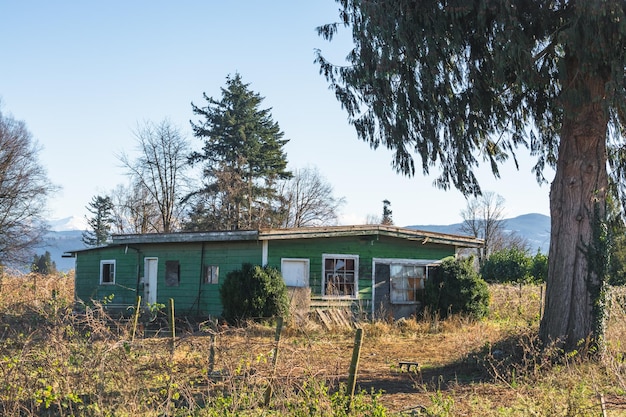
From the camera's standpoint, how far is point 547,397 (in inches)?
295

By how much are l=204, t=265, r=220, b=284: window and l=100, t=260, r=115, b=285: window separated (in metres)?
5.22

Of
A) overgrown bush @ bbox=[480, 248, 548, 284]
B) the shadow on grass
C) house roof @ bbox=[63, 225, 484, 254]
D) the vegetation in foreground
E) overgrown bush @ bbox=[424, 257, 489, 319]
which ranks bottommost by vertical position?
the shadow on grass

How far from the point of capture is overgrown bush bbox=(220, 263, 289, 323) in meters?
18.8

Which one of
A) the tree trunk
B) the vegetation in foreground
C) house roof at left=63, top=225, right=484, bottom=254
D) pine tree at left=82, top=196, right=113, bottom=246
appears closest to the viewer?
the vegetation in foreground

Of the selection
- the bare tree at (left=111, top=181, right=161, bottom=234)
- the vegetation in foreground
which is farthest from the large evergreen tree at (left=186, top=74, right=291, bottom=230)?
the vegetation in foreground

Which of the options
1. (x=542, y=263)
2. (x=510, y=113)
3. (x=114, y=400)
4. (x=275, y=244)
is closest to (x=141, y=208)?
(x=542, y=263)

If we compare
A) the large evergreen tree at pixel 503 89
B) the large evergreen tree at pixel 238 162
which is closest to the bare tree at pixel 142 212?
the large evergreen tree at pixel 238 162

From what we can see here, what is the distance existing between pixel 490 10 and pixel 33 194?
35389mm

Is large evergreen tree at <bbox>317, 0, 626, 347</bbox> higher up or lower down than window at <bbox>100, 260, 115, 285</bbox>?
higher up

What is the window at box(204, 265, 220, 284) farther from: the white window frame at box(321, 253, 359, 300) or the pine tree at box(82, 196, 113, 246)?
the pine tree at box(82, 196, 113, 246)

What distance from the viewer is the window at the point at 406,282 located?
22188 millimetres

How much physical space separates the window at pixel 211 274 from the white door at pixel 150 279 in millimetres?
2458

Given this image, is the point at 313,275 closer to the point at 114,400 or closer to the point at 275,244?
the point at 275,244

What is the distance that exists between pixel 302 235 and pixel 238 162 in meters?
26.0
